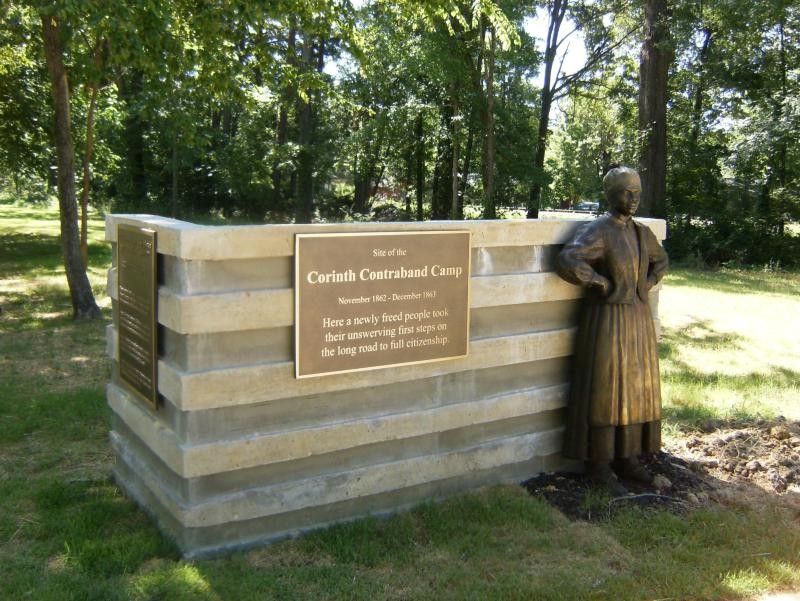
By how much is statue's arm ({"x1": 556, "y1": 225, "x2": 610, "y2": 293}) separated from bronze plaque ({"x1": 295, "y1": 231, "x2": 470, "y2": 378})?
620mm

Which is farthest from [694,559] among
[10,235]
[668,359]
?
[10,235]

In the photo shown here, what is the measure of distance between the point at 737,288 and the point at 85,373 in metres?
12.8

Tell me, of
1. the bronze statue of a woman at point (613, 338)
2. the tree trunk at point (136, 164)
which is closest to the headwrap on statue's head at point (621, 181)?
the bronze statue of a woman at point (613, 338)

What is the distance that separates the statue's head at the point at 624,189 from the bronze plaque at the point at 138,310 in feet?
8.58

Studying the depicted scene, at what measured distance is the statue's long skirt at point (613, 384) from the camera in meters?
4.43

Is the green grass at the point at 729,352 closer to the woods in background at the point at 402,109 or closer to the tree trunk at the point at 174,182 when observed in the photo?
the woods in background at the point at 402,109

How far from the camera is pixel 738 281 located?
666 inches

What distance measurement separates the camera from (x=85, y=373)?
727 cm

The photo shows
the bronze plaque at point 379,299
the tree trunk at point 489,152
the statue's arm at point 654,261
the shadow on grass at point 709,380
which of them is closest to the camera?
the bronze plaque at point 379,299

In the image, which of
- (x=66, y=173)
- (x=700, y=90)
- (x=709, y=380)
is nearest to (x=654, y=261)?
(x=709, y=380)

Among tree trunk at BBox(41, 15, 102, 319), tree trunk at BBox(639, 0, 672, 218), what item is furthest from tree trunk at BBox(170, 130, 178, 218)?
tree trunk at BBox(41, 15, 102, 319)

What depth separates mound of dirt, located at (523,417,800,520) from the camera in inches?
173

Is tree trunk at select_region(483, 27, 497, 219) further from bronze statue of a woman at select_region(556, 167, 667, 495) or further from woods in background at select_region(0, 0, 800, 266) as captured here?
bronze statue of a woman at select_region(556, 167, 667, 495)

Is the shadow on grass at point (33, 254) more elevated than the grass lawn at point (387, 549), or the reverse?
the shadow on grass at point (33, 254)
